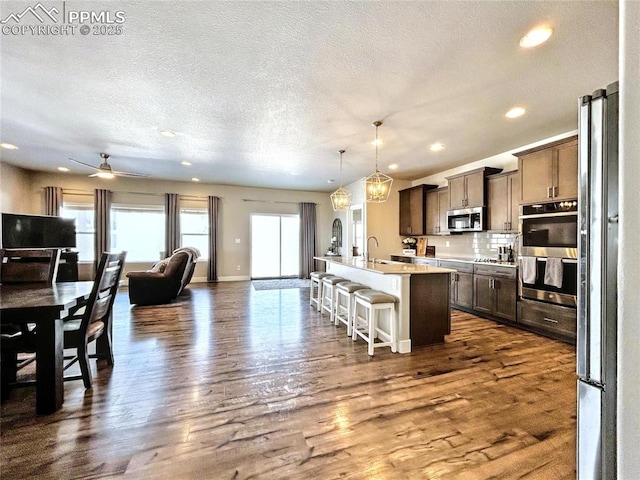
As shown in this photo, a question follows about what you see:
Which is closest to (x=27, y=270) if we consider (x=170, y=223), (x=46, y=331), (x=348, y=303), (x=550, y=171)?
(x=46, y=331)

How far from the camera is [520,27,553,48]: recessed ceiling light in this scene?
1.94m

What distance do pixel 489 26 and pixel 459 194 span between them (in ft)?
12.1

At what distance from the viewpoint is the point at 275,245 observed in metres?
8.74

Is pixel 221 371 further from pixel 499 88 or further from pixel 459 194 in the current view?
pixel 459 194

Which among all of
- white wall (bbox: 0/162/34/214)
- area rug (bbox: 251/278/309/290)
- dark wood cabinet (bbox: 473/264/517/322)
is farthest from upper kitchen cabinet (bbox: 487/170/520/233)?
white wall (bbox: 0/162/34/214)

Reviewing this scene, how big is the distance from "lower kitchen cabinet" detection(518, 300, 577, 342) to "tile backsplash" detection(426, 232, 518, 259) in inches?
41.4

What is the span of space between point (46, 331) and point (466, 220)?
558 cm

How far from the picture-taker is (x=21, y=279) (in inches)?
111

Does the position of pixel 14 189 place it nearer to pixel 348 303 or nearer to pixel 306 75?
pixel 306 75

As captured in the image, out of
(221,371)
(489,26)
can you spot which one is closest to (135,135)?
(221,371)

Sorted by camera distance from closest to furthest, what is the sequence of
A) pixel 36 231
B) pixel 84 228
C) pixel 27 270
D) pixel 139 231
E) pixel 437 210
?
pixel 27 270
pixel 36 231
pixel 437 210
pixel 84 228
pixel 139 231

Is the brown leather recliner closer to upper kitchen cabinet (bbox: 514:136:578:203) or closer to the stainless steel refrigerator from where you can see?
the stainless steel refrigerator

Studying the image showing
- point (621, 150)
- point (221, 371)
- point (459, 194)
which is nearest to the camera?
point (621, 150)

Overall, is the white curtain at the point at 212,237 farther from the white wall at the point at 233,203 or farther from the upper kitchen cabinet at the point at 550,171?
the upper kitchen cabinet at the point at 550,171
